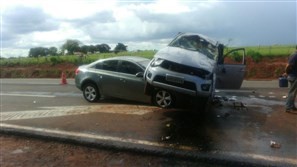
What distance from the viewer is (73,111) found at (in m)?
11.6

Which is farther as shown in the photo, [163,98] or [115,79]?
[115,79]

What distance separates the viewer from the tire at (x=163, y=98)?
10713mm

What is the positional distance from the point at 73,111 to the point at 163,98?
109 inches

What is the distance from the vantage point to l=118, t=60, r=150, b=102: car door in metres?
11.8

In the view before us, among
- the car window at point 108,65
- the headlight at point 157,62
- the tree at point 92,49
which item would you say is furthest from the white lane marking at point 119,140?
the tree at point 92,49

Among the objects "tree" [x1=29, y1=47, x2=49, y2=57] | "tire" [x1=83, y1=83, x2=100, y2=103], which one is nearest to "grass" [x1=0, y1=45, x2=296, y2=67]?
"tree" [x1=29, y1=47, x2=49, y2=57]

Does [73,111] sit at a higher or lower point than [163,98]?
lower

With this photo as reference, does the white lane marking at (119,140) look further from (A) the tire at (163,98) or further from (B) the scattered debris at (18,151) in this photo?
(A) the tire at (163,98)

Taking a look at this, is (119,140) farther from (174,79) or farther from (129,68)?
(129,68)

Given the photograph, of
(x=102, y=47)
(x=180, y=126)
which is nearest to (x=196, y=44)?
(x=180, y=126)

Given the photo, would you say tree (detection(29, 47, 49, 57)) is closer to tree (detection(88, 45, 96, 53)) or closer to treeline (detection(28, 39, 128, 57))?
treeline (detection(28, 39, 128, 57))

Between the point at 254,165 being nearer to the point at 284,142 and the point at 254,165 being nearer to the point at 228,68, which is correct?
the point at 284,142

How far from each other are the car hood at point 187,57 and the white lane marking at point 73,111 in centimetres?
179

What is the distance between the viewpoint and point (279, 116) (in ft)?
33.3
